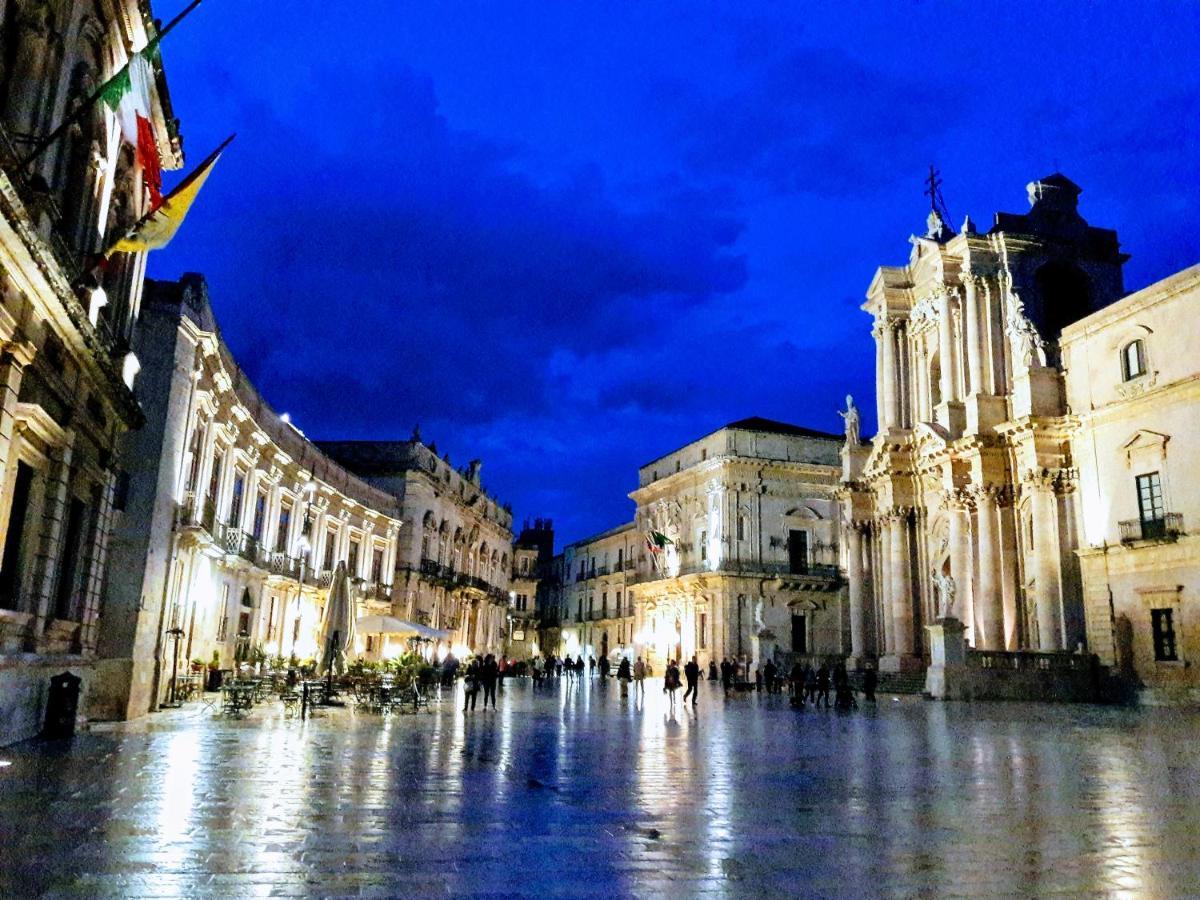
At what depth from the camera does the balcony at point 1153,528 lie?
26625mm

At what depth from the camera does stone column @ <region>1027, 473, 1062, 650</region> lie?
101ft

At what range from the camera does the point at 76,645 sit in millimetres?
15375

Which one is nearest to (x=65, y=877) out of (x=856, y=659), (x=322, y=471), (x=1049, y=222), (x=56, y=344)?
(x=56, y=344)

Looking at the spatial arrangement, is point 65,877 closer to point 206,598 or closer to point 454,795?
point 454,795

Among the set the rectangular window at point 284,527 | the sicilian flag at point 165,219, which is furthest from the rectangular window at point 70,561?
the rectangular window at point 284,527

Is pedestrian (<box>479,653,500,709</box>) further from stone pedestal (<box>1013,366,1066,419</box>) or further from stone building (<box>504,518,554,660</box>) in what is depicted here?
stone building (<box>504,518,554,660</box>)

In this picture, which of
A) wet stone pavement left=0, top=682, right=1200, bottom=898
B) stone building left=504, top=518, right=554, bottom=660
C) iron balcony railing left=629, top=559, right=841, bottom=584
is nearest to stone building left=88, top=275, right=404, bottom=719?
wet stone pavement left=0, top=682, right=1200, bottom=898

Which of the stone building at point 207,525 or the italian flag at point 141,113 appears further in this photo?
the stone building at point 207,525

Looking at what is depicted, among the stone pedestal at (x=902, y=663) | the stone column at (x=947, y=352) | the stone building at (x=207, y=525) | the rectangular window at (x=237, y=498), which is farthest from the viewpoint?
the stone column at (x=947, y=352)

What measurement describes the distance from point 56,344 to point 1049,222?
1479 inches

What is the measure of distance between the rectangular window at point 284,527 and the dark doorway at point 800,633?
30.6 meters

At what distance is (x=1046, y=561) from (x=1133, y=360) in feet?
22.8

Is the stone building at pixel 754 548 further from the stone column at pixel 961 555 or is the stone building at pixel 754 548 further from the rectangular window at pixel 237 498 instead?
the rectangular window at pixel 237 498

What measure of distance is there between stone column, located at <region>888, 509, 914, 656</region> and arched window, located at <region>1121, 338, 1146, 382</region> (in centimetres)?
1180
